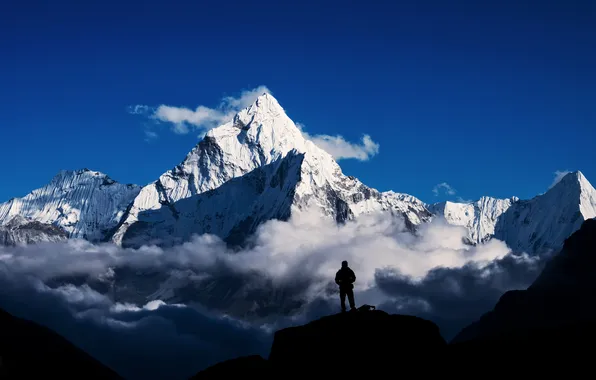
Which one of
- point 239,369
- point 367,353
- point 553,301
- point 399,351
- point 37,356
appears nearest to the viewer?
point 367,353

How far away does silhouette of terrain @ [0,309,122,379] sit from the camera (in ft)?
186

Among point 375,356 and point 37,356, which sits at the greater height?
point 37,356

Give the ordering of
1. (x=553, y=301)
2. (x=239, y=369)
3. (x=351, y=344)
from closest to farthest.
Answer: (x=351, y=344), (x=239, y=369), (x=553, y=301)

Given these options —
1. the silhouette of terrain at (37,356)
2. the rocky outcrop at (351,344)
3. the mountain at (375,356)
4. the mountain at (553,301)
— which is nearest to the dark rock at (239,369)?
the mountain at (375,356)

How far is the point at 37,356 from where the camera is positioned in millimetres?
61938

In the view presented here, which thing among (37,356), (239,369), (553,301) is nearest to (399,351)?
(239,369)

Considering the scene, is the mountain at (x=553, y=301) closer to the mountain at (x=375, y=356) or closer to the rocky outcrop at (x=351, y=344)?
the mountain at (x=375, y=356)

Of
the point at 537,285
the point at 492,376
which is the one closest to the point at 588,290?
the point at 537,285

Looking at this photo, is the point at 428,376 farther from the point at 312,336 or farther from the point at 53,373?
the point at 53,373

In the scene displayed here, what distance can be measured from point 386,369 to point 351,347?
8.81 ft

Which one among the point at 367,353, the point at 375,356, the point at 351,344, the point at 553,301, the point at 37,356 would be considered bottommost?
the point at 375,356

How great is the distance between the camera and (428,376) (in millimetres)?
45281

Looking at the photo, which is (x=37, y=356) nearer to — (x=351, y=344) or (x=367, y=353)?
(x=351, y=344)

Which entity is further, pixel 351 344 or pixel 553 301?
pixel 553 301
